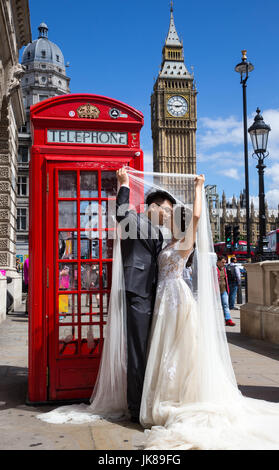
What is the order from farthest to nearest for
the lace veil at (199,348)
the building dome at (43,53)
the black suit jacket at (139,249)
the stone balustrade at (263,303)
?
the building dome at (43,53), the stone balustrade at (263,303), the black suit jacket at (139,249), the lace veil at (199,348)

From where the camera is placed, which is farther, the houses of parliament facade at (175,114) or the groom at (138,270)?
the houses of parliament facade at (175,114)

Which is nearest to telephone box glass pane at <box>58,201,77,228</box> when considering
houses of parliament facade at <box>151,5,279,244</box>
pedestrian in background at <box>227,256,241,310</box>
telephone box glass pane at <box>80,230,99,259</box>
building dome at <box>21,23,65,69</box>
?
telephone box glass pane at <box>80,230,99,259</box>

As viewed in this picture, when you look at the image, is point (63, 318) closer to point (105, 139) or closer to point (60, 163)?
point (60, 163)

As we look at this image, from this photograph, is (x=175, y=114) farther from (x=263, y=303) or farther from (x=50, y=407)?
(x=50, y=407)

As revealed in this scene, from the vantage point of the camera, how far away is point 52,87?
2154 inches

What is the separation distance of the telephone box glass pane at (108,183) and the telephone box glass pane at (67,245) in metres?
0.50

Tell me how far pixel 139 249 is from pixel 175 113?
97.0 m

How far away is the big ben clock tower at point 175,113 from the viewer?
96375mm

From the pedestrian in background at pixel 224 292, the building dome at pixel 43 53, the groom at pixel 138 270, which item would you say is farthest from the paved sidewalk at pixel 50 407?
the building dome at pixel 43 53

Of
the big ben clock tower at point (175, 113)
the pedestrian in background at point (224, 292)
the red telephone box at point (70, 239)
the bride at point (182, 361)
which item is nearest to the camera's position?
the bride at point (182, 361)

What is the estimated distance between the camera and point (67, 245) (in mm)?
4305

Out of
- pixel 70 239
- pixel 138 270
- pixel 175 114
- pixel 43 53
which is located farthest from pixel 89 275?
pixel 175 114

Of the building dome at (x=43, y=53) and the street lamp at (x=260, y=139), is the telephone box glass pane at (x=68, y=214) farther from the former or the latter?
the building dome at (x=43, y=53)
